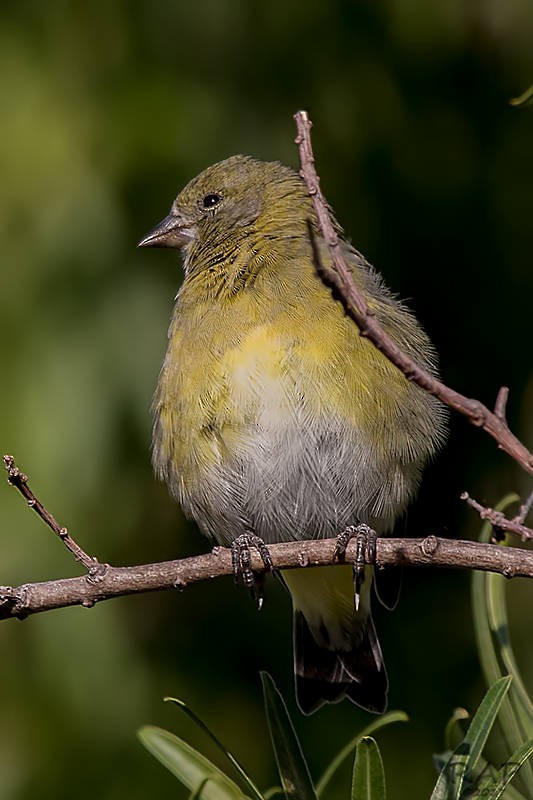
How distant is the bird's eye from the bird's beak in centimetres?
10

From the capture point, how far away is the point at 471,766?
7.46ft

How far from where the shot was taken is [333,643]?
4.06m

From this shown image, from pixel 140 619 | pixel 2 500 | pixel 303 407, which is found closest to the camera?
pixel 303 407

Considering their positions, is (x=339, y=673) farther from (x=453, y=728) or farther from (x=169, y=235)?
(x=169, y=235)

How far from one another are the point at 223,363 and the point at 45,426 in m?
0.76

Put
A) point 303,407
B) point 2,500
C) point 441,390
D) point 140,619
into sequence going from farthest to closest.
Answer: point 140,619 < point 2,500 < point 303,407 < point 441,390

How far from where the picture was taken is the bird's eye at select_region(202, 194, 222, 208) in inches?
167

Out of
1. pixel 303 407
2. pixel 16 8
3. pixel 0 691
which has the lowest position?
pixel 0 691

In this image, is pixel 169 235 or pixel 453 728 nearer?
pixel 453 728

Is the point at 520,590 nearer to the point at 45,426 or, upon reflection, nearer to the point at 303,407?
the point at 303,407

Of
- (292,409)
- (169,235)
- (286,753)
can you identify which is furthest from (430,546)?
(169,235)

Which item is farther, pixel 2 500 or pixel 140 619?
pixel 140 619

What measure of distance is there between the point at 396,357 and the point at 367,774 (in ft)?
2.40

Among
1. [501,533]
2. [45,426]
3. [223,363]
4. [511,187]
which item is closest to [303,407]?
[223,363]
